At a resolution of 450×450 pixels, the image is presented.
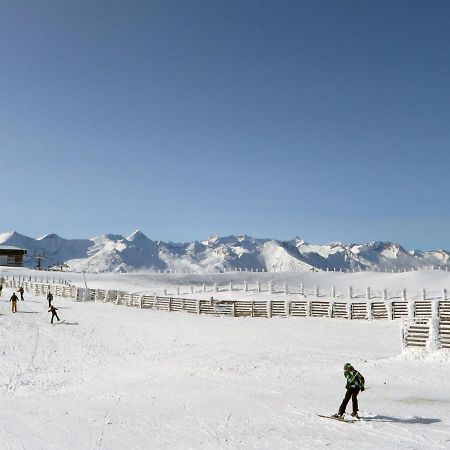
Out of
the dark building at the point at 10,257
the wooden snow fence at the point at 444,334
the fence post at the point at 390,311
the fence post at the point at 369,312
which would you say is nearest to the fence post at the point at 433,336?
the wooden snow fence at the point at 444,334

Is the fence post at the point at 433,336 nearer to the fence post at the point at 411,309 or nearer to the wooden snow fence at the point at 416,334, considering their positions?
the wooden snow fence at the point at 416,334

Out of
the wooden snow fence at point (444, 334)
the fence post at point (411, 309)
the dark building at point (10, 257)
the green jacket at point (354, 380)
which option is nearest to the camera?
the green jacket at point (354, 380)

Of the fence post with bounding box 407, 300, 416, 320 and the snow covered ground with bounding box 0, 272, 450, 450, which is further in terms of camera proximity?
the fence post with bounding box 407, 300, 416, 320

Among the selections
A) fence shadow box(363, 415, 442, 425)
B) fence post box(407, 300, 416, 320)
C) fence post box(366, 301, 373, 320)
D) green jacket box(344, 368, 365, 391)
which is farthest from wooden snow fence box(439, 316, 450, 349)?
fence post box(366, 301, 373, 320)

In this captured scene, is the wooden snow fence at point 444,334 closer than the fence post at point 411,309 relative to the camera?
Yes

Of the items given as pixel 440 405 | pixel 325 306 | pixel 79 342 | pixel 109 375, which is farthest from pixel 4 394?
pixel 325 306

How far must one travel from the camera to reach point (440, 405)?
13.1 meters

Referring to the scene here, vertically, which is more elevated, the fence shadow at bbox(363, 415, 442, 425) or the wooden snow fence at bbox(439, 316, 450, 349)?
the wooden snow fence at bbox(439, 316, 450, 349)

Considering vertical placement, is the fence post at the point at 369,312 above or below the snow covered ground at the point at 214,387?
above

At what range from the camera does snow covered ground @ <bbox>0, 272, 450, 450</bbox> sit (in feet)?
35.2

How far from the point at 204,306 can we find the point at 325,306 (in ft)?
35.6

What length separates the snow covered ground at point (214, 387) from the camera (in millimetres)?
10719

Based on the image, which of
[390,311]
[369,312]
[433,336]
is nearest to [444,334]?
[433,336]

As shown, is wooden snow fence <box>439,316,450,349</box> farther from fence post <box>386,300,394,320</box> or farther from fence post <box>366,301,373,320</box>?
fence post <box>366,301,373,320</box>
